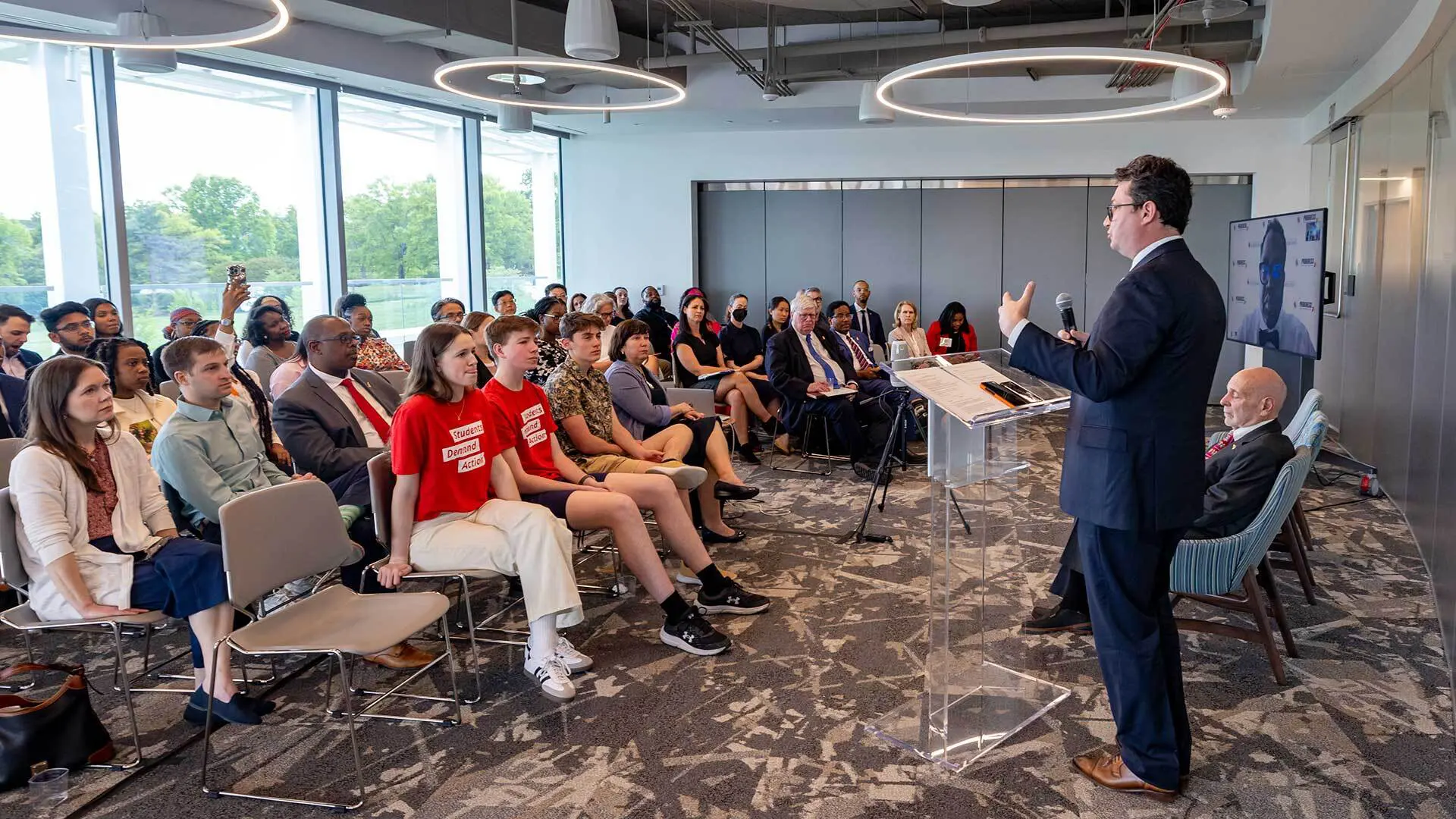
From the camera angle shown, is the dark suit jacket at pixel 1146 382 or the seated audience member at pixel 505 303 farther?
the seated audience member at pixel 505 303

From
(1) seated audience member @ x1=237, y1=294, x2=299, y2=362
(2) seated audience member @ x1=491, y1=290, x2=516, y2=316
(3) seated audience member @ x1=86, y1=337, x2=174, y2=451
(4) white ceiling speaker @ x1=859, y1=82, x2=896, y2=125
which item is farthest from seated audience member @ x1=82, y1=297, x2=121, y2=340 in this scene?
(4) white ceiling speaker @ x1=859, y1=82, x2=896, y2=125

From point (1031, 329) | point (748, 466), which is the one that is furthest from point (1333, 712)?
point (748, 466)

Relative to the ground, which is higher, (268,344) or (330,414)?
(268,344)

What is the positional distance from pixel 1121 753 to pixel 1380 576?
289 centimetres

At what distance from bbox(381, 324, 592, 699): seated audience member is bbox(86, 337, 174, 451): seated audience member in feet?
4.45

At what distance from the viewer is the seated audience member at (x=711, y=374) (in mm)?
8086

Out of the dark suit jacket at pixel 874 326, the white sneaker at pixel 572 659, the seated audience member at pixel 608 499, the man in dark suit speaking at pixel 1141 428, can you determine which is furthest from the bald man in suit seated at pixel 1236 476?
the dark suit jacket at pixel 874 326

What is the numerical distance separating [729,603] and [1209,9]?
465cm

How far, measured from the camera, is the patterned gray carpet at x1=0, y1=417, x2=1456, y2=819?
113 inches

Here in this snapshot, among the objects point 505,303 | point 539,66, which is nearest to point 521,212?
point 505,303

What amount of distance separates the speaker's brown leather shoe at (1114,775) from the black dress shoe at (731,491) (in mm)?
2882

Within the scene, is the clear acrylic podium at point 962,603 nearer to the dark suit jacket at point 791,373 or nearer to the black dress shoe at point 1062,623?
the black dress shoe at point 1062,623

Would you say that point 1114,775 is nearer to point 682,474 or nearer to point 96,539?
point 682,474

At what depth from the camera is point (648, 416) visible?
18.4ft
